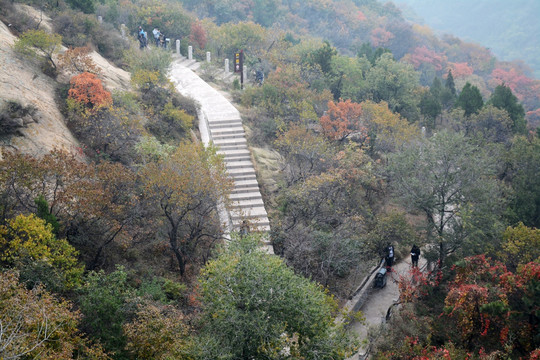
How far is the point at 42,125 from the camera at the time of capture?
1756 centimetres

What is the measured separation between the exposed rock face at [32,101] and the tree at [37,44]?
45cm

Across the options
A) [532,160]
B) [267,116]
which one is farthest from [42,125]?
[532,160]

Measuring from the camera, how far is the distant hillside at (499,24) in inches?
3905

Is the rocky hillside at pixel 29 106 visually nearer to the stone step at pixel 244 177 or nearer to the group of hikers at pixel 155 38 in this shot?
the stone step at pixel 244 177

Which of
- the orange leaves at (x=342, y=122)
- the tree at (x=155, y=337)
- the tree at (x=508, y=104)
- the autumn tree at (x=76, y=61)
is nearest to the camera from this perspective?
the tree at (x=155, y=337)

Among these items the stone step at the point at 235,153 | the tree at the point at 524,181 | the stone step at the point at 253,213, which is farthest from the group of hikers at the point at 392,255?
the stone step at the point at 235,153

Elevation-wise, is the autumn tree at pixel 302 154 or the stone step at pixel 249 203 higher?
the autumn tree at pixel 302 154

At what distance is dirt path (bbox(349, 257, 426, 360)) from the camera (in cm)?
1695

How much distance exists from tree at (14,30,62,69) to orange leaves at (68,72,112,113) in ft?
7.87

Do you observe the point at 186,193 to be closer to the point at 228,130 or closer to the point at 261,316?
the point at 261,316

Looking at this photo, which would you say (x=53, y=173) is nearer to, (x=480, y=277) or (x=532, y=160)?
(x=480, y=277)

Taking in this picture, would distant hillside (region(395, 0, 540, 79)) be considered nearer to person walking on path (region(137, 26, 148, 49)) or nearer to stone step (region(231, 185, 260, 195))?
person walking on path (region(137, 26, 148, 49))

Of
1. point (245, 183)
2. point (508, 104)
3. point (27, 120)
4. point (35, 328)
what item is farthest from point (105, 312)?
point (508, 104)

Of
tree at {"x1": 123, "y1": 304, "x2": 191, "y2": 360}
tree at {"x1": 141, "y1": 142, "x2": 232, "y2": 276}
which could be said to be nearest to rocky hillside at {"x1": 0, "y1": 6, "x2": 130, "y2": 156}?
tree at {"x1": 141, "y1": 142, "x2": 232, "y2": 276}
